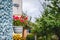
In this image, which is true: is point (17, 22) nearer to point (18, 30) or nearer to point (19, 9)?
point (18, 30)

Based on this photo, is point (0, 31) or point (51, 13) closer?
point (0, 31)

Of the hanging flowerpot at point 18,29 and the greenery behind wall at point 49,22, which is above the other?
the greenery behind wall at point 49,22

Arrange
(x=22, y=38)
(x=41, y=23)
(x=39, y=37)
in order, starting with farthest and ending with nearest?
1. (x=22, y=38)
2. (x=39, y=37)
3. (x=41, y=23)

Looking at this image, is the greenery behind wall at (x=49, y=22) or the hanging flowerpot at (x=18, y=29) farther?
the hanging flowerpot at (x=18, y=29)

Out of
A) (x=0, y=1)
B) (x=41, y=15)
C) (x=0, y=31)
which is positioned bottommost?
(x=41, y=15)

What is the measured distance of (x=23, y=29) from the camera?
11.9m

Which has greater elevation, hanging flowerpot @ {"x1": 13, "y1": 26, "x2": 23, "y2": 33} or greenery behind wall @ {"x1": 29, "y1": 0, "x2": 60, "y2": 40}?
greenery behind wall @ {"x1": 29, "y1": 0, "x2": 60, "y2": 40}

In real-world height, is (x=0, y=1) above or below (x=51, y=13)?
above

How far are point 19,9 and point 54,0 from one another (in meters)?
9.25

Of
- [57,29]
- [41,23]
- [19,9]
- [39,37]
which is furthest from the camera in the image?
[19,9]

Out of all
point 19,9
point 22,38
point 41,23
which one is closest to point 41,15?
point 41,23

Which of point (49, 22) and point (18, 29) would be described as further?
point (18, 29)

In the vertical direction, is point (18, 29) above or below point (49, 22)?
below

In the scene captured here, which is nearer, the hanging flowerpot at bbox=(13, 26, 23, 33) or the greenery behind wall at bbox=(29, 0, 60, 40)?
the greenery behind wall at bbox=(29, 0, 60, 40)
